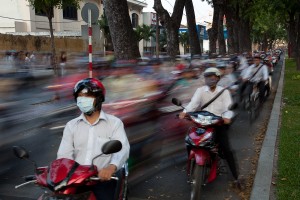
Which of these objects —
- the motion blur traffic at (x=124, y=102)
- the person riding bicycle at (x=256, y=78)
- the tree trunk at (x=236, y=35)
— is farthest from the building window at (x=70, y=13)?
the motion blur traffic at (x=124, y=102)

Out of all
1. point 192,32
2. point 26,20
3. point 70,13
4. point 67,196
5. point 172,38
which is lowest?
point 67,196

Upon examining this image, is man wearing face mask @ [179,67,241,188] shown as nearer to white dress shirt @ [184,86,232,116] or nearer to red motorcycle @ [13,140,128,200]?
white dress shirt @ [184,86,232,116]

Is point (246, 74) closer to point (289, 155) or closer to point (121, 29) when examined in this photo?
point (121, 29)

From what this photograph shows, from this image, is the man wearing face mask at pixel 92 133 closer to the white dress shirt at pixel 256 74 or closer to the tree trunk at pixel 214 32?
the white dress shirt at pixel 256 74

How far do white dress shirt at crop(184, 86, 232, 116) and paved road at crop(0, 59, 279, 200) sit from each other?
62cm

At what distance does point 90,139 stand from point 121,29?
6141 millimetres

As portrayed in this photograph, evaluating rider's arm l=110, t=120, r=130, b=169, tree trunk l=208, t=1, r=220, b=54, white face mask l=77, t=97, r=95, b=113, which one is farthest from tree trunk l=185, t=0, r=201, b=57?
white face mask l=77, t=97, r=95, b=113

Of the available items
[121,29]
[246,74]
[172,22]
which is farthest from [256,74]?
[172,22]

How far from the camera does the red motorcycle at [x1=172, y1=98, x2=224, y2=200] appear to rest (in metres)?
4.22

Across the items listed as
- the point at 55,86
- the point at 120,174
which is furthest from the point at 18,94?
the point at 120,174

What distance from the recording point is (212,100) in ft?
15.8

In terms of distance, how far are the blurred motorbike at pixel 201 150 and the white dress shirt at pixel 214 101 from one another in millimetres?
437

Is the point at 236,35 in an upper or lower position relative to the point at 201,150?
upper

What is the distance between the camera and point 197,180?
4191mm
